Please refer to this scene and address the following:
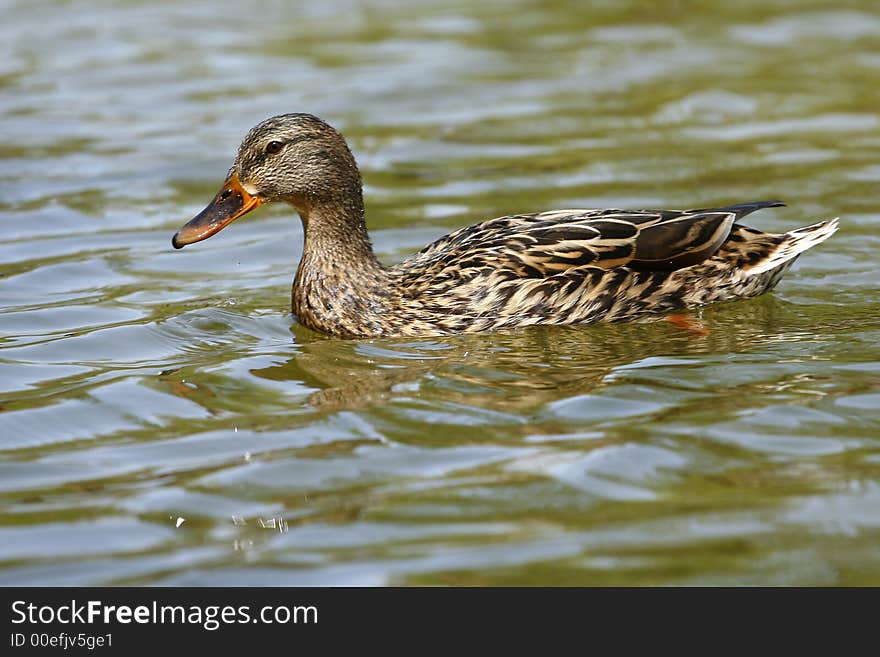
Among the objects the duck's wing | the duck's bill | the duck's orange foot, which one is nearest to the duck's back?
the duck's wing

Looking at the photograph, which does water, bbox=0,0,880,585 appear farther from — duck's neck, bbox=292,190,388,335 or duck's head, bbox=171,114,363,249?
duck's head, bbox=171,114,363,249

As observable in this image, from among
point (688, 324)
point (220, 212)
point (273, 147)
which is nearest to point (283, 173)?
point (273, 147)

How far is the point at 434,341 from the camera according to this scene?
9352mm

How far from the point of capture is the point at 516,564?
6.02 meters

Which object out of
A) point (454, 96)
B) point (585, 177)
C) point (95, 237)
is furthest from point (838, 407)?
point (454, 96)

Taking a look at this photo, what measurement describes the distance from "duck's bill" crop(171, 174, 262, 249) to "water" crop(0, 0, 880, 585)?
614mm

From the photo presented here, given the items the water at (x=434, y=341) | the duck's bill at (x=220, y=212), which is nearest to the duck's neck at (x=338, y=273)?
the water at (x=434, y=341)

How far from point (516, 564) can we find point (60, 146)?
9.99 metres

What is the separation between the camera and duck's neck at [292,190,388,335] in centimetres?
968

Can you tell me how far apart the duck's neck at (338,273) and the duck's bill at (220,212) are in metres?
0.47

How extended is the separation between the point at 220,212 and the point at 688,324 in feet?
10.1

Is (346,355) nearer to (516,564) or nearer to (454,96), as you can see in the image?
(516,564)

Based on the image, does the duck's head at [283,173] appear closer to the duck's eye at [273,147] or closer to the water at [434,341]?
the duck's eye at [273,147]

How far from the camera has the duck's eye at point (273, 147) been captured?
9.66 m
